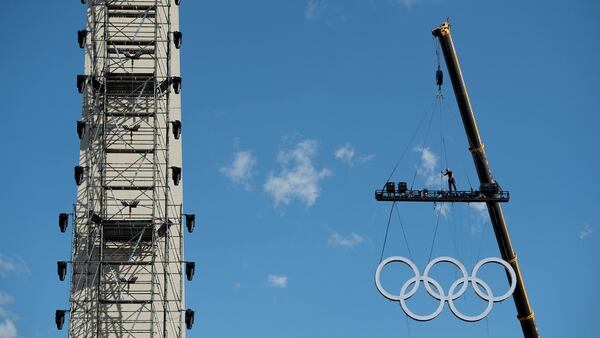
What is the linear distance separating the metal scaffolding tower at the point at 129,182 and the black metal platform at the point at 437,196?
14.7 meters

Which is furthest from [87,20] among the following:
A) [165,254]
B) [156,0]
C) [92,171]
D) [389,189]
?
[389,189]

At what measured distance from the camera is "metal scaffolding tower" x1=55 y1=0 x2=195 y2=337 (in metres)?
99.1

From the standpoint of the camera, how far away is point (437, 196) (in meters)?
96.5

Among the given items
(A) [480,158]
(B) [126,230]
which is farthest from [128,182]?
(A) [480,158]

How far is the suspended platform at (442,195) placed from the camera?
315 feet

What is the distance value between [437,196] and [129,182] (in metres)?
21.6

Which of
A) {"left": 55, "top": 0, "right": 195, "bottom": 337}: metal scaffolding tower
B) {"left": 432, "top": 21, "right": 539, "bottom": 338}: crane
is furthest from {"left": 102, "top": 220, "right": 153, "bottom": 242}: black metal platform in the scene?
{"left": 432, "top": 21, "right": 539, "bottom": 338}: crane

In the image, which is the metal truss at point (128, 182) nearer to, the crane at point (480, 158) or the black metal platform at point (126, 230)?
the black metal platform at point (126, 230)

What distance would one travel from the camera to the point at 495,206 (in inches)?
3917

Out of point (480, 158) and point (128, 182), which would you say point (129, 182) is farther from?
point (480, 158)

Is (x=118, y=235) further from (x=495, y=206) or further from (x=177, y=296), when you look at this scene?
(x=495, y=206)

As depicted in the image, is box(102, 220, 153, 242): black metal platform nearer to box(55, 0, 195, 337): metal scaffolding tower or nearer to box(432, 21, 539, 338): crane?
box(55, 0, 195, 337): metal scaffolding tower

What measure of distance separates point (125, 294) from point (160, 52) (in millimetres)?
18531

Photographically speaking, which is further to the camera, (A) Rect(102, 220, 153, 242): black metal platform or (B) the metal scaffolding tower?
(A) Rect(102, 220, 153, 242): black metal platform
